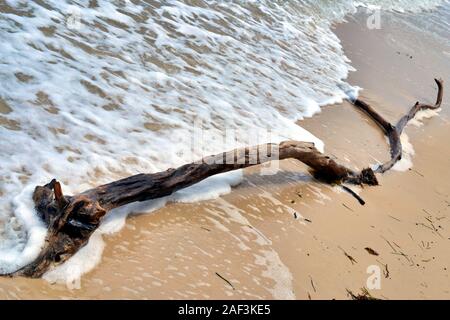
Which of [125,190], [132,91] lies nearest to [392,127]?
[132,91]

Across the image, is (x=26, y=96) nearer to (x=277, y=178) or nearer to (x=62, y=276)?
(x=62, y=276)

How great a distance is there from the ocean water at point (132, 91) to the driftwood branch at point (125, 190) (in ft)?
0.28

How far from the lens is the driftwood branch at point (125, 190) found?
258 centimetres

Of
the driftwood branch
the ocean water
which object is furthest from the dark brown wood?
the driftwood branch

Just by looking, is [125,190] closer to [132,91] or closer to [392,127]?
[132,91]

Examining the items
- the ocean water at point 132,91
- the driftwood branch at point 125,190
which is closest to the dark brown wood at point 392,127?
the ocean water at point 132,91

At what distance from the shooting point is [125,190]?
298 centimetres

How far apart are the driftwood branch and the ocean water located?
0.09 meters

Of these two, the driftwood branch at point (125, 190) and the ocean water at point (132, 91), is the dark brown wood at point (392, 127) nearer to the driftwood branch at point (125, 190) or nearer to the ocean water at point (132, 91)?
the ocean water at point (132, 91)

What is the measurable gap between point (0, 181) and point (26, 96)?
3.73 feet

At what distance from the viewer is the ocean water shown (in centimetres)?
321

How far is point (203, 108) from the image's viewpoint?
186 inches
